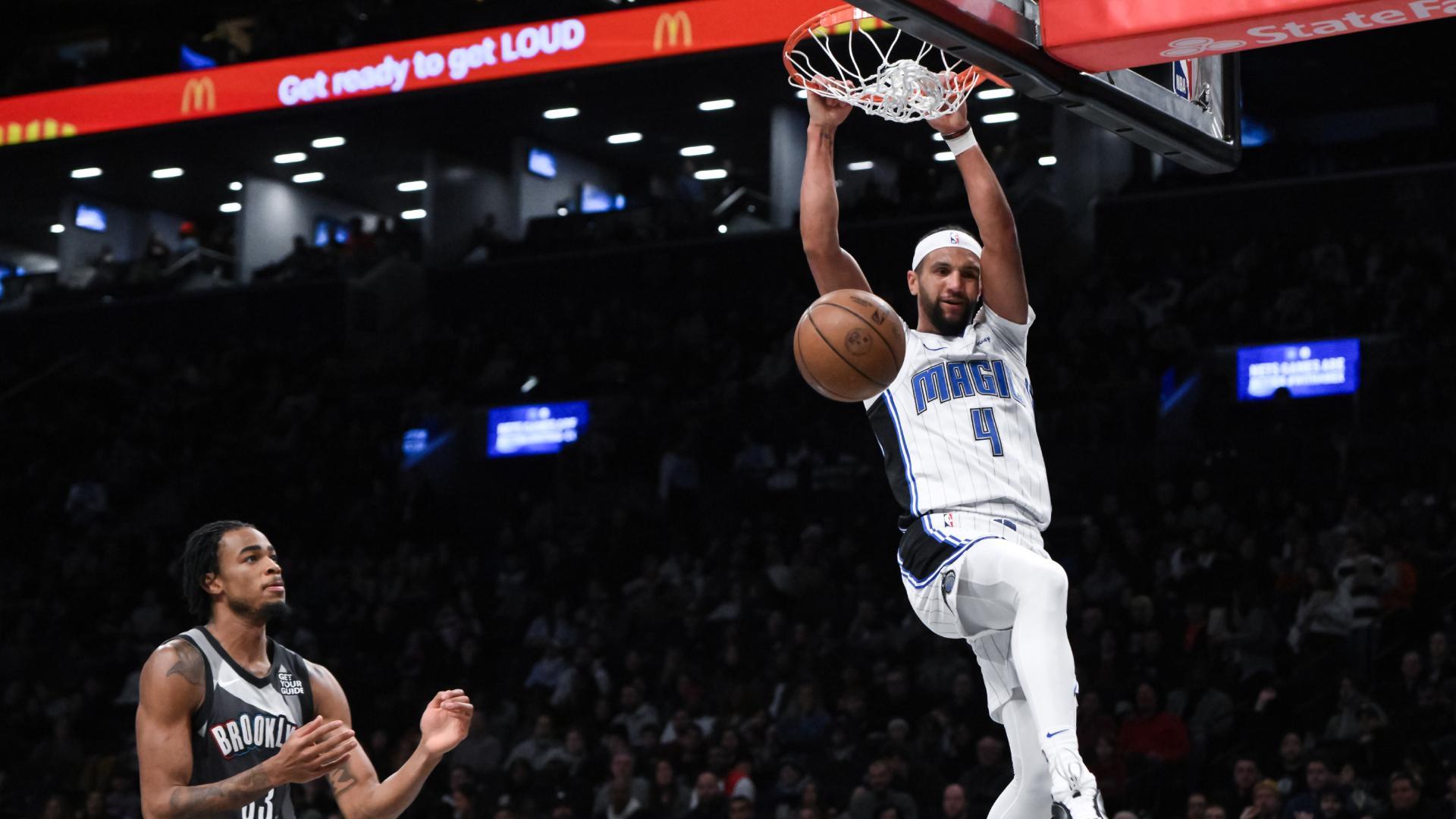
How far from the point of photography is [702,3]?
625 inches

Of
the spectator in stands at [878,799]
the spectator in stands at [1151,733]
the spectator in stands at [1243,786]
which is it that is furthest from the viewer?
the spectator in stands at [1151,733]

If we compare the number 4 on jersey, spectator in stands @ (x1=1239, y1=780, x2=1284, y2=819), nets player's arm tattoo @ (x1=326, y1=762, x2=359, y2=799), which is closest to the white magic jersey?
the number 4 on jersey

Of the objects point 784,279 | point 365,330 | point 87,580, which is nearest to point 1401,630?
point 784,279

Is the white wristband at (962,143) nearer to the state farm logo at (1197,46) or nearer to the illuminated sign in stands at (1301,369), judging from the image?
the state farm logo at (1197,46)

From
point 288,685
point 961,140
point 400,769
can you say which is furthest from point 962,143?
point 288,685

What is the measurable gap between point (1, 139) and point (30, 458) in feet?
18.0

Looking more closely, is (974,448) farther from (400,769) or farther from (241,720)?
(241,720)

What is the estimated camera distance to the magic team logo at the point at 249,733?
5.66m

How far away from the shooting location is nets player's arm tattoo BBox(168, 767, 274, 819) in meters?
5.37

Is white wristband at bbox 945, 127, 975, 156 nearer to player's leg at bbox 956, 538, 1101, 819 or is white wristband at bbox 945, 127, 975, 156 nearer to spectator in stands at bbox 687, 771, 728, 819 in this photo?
player's leg at bbox 956, 538, 1101, 819

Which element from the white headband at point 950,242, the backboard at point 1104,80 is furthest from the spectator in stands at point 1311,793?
the white headband at point 950,242

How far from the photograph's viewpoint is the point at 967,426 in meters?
6.16

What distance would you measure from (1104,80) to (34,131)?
54.7 feet

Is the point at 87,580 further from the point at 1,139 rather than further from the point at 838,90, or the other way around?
the point at 838,90
